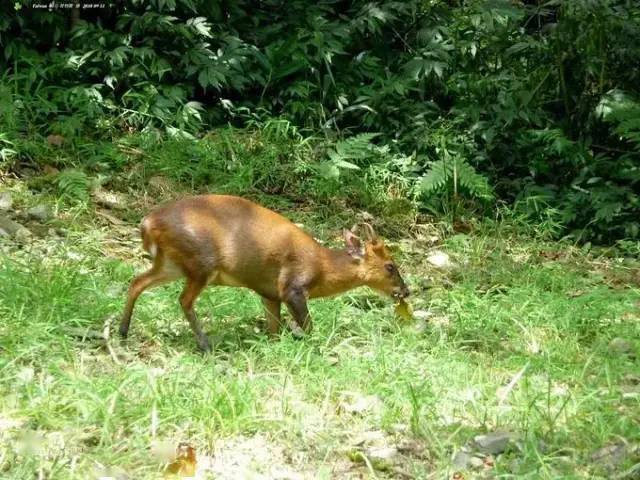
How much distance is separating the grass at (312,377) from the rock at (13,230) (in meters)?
0.19

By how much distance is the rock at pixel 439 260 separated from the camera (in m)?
7.67

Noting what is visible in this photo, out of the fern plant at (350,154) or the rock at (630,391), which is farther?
the fern plant at (350,154)

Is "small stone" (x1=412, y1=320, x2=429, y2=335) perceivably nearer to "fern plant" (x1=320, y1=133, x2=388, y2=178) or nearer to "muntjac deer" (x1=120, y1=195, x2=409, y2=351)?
"muntjac deer" (x1=120, y1=195, x2=409, y2=351)

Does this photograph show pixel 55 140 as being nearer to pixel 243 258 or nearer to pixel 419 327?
pixel 243 258

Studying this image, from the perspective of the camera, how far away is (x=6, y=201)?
25.8ft

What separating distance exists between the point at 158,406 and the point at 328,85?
560 cm

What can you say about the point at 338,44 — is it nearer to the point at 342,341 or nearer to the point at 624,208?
the point at 624,208

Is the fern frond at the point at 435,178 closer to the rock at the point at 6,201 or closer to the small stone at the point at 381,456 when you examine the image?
the rock at the point at 6,201

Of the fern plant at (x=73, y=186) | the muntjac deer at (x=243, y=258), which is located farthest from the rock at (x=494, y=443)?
the fern plant at (x=73, y=186)

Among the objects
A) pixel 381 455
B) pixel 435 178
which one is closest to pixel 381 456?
pixel 381 455

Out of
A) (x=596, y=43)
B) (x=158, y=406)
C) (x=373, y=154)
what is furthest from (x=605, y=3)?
(x=158, y=406)

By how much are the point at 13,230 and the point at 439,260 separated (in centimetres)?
300

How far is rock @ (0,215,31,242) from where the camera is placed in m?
7.21

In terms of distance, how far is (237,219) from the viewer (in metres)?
5.90
